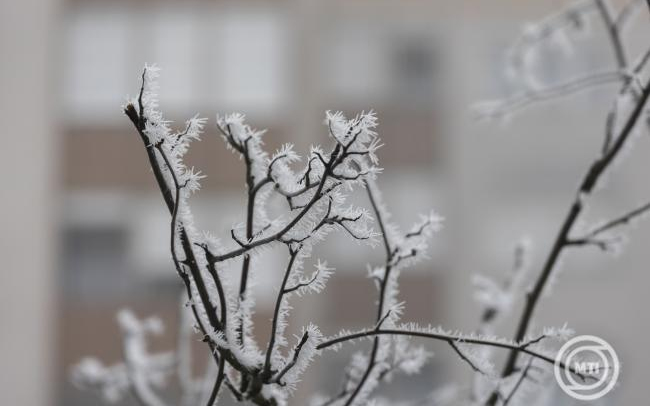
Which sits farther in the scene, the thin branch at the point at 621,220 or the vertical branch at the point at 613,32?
the vertical branch at the point at 613,32

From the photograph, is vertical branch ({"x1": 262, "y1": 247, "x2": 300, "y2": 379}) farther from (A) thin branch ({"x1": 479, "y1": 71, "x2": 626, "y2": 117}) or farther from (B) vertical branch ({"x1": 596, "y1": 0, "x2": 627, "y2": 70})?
(B) vertical branch ({"x1": 596, "y1": 0, "x2": 627, "y2": 70})

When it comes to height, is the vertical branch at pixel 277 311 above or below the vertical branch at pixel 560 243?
below

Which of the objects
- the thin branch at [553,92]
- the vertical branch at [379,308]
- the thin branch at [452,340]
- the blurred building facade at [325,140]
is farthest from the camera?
the blurred building facade at [325,140]

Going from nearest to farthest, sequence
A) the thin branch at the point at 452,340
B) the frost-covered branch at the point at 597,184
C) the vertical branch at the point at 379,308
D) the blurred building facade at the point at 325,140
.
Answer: the thin branch at the point at 452,340, the vertical branch at the point at 379,308, the frost-covered branch at the point at 597,184, the blurred building facade at the point at 325,140

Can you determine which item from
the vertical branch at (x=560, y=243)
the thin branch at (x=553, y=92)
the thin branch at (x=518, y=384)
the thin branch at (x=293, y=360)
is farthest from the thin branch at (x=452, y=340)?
the thin branch at (x=553, y=92)

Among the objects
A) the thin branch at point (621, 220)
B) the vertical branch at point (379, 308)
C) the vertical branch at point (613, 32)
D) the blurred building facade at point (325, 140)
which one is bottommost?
the vertical branch at point (379, 308)

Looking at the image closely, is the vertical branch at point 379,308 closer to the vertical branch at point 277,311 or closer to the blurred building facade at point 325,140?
the vertical branch at point 277,311

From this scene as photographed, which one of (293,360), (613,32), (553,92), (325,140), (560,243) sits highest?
(325,140)

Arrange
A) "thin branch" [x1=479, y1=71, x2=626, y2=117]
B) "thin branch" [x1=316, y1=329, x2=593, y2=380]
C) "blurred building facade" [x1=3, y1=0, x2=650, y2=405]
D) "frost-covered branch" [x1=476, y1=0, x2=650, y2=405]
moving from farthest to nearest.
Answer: "blurred building facade" [x1=3, y1=0, x2=650, y2=405] → "thin branch" [x1=479, y1=71, x2=626, y2=117] → "frost-covered branch" [x1=476, y1=0, x2=650, y2=405] → "thin branch" [x1=316, y1=329, x2=593, y2=380]

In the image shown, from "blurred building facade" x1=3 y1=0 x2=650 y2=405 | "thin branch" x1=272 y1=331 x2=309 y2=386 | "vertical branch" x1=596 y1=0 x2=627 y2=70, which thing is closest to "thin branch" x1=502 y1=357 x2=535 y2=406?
"thin branch" x1=272 y1=331 x2=309 y2=386

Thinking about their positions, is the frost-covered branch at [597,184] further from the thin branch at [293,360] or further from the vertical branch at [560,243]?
the thin branch at [293,360]

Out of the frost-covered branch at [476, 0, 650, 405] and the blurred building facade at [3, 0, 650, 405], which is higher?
the blurred building facade at [3, 0, 650, 405]

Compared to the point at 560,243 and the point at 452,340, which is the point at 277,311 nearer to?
the point at 452,340

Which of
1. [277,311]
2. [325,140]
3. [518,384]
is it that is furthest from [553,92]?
[325,140]
